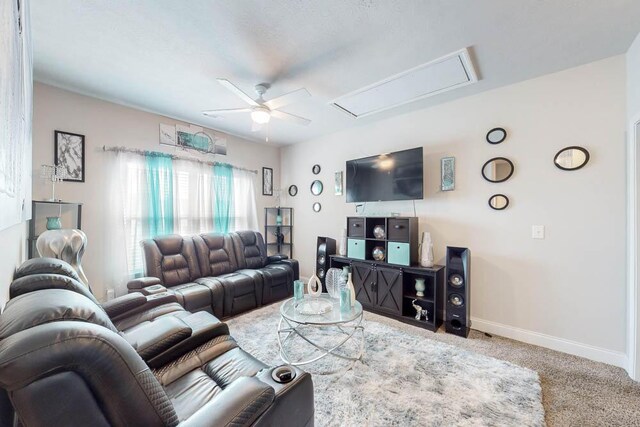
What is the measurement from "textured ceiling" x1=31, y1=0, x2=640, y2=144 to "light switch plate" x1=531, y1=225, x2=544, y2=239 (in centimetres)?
156

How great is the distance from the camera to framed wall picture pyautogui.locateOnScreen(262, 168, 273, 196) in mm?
4957

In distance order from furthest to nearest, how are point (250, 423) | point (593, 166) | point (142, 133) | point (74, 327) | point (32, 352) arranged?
1. point (142, 133)
2. point (593, 166)
3. point (250, 423)
4. point (74, 327)
5. point (32, 352)

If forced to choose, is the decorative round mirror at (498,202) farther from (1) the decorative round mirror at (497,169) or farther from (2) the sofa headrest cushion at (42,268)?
(2) the sofa headrest cushion at (42,268)

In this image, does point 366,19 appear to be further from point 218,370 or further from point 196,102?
point 218,370

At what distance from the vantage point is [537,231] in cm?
261

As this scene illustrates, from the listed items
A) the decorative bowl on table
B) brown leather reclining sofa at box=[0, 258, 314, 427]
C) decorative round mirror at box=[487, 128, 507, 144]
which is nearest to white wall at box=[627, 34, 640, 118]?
decorative round mirror at box=[487, 128, 507, 144]

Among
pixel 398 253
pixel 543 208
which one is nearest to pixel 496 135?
pixel 543 208

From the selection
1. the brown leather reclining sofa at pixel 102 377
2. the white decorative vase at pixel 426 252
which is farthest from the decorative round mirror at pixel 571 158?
the brown leather reclining sofa at pixel 102 377

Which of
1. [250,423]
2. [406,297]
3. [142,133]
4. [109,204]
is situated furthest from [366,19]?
[109,204]

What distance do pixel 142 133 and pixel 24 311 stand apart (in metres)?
3.41

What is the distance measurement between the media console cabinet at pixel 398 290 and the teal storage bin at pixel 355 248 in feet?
0.24

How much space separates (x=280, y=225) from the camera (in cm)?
496

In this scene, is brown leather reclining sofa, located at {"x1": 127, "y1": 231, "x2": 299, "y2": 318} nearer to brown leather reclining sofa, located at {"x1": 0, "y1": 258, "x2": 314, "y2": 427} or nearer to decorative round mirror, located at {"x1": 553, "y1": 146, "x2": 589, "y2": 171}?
brown leather reclining sofa, located at {"x1": 0, "y1": 258, "x2": 314, "y2": 427}

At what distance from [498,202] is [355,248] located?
5.97 feet
